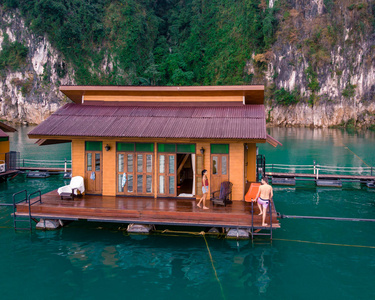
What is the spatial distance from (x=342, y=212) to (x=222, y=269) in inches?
339

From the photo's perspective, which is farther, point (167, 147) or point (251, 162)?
point (251, 162)

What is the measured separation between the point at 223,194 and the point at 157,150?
3.16m

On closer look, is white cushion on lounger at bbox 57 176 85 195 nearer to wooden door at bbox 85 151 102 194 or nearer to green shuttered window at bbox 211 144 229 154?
wooden door at bbox 85 151 102 194

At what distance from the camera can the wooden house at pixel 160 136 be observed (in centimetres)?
1300

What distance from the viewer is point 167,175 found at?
1355 cm

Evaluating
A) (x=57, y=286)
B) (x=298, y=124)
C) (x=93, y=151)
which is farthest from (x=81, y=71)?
(x=57, y=286)

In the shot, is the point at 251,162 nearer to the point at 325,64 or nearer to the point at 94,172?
the point at 94,172

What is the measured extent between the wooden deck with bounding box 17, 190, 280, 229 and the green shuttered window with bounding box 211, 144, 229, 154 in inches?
79.0

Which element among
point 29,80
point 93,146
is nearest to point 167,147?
point 93,146

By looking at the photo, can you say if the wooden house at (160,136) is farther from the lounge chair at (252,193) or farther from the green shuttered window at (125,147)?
the lounge chair at (252,193)

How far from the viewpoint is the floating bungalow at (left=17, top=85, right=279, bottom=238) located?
479 inches

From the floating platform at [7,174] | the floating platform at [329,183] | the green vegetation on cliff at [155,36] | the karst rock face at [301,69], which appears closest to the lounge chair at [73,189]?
the floating platform at [7,174]

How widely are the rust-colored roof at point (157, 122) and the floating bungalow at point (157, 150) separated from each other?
0.12ft

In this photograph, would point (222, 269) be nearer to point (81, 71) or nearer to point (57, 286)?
point (57, 286)
